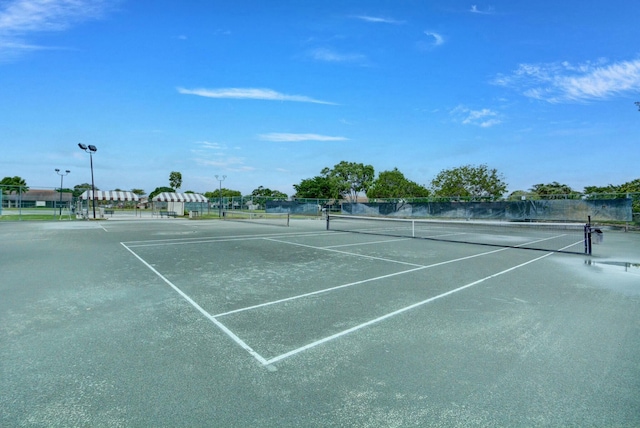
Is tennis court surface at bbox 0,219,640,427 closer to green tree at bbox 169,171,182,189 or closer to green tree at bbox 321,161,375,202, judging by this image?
green tree at bbox 321,161,375,202

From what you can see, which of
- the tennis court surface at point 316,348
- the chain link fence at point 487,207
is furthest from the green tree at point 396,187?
the tennis court surface at point 316,348

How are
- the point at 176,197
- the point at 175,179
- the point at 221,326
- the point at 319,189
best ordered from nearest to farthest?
the point at 221,326 < the point at 176,197 < the point at 319,189 < the point at 175,179

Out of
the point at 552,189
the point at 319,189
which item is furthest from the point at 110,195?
the point at 552,189

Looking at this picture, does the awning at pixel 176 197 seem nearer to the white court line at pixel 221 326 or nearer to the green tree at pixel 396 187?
the green tree at pixel 396 187

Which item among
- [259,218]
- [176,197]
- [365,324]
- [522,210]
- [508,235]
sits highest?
[176,197]

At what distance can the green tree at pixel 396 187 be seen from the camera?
6988 cm

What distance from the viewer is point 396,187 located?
7025 centimetres

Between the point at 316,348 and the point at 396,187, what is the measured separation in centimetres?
6848

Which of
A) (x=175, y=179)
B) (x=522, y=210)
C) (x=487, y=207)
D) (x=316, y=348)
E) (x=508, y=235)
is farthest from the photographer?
(x=175, y=179)

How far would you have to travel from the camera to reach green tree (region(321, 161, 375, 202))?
262ft

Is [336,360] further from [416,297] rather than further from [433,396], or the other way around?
[416,297]

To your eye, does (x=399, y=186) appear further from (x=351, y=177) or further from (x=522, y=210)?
(x=522, y=210)

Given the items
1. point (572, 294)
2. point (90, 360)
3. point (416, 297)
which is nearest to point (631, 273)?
point (572, 294)

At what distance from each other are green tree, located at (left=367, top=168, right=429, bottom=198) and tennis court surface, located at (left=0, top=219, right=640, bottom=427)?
62.6 m
